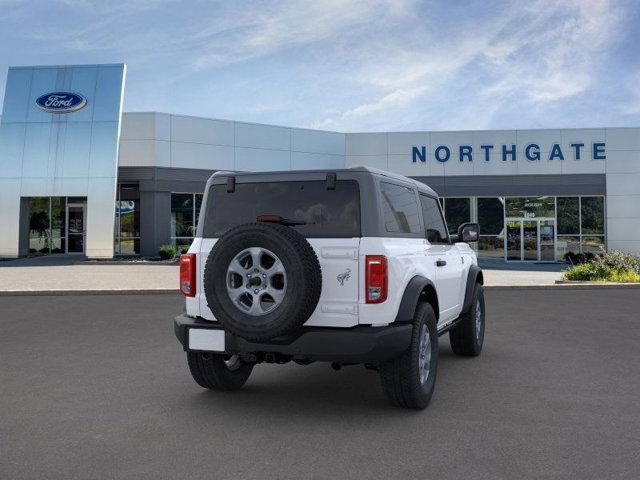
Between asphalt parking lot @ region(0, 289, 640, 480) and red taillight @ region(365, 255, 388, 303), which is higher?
red taillight @ region(365, 255, 388, 303)

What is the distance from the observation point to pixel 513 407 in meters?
5.21

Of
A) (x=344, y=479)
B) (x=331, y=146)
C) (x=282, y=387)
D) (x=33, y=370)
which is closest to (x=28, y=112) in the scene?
Answer: (x=331, y=146)

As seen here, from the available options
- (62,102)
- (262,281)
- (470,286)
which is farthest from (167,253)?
(262,281)

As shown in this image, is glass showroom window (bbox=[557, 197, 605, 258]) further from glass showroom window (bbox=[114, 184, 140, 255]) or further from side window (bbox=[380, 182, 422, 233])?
side window (bbox=[380, 182, 422, 233])

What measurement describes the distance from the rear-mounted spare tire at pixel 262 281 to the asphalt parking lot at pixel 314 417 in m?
0.80

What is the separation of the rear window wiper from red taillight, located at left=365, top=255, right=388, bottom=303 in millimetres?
654

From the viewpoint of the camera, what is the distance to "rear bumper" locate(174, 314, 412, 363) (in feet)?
15.0

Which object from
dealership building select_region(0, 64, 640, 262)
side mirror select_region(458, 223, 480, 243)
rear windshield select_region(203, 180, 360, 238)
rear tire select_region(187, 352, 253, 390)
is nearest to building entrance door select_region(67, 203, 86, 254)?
dealership building select_region(0, 64, 640, 262)

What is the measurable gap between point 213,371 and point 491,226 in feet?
93.1

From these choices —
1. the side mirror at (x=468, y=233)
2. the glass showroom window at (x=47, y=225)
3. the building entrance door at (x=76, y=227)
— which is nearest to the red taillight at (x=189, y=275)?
the side mirror at (x=468, y=233)

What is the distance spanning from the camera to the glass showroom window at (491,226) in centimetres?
3198

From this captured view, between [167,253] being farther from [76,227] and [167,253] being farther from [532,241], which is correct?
[532,241]

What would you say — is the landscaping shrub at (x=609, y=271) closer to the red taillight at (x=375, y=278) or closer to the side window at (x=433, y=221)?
the side window at (x=433, y=221)

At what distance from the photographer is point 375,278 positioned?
466 centimetres
